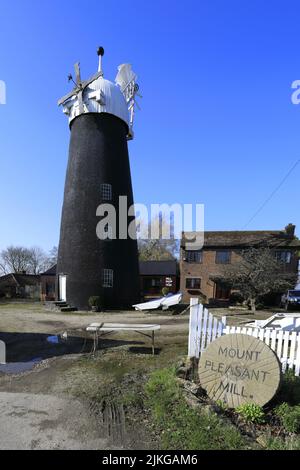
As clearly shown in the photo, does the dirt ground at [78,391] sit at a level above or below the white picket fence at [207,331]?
below

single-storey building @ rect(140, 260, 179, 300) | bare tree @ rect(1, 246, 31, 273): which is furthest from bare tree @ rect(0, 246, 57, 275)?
single-storey building @ rect(140, 260, 179, 300)

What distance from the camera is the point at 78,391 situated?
646cm

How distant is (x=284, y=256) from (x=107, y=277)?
694 inches

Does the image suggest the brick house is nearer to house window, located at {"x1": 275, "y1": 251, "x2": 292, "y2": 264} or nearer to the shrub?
house window, located at {"x1": 275, "y1": 251, "x2": 292, "y2": 264}

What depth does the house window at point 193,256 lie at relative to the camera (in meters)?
34.1

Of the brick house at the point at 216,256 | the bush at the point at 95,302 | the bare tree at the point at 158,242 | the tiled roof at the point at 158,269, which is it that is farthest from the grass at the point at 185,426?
the bare tree at the point at 158,242

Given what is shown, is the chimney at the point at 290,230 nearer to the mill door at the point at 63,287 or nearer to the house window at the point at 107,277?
the house window at the point at 107,277

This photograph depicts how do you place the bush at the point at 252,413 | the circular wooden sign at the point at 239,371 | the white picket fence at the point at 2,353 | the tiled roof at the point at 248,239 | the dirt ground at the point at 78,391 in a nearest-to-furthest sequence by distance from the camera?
the dirt ground at the point at 78,391 < the bush at the point at 252,413 < the circular wooden sign at the point at 239,371 < the white picket fence at the point at 2,353 < the tiled roof at the point at 248,239

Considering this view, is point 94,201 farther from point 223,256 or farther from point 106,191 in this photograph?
point 223,256

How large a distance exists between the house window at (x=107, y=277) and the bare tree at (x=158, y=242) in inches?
1059

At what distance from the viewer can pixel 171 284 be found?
1575 inches

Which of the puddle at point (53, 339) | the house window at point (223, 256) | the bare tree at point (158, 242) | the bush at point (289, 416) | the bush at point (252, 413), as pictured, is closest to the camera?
the bush at point (289, 416)

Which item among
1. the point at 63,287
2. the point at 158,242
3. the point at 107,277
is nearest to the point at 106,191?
the point at 107,277
